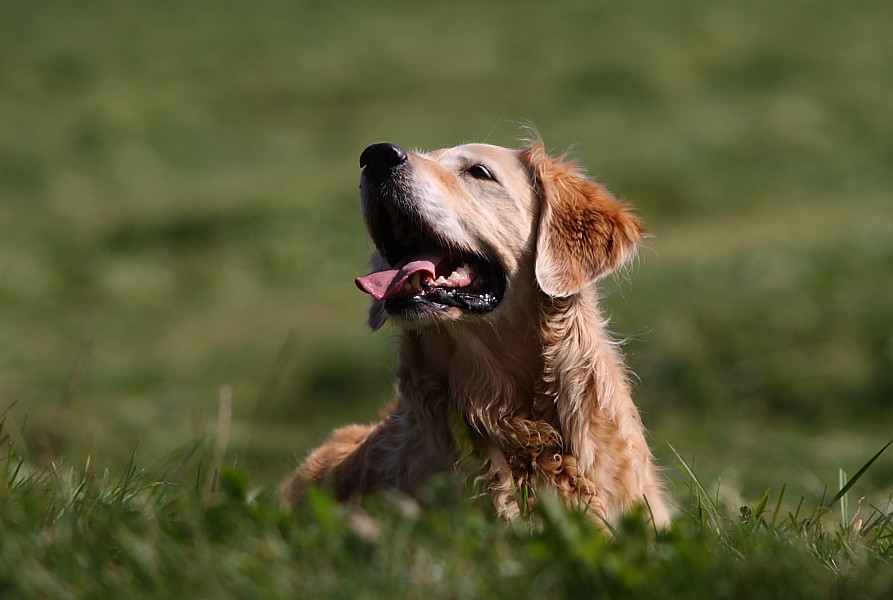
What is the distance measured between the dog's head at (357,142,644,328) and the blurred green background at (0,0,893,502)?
30.0 inches

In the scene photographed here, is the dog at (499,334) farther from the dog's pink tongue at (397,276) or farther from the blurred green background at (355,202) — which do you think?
the blurred green background at (355,202)

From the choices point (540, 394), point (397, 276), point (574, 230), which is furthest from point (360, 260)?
point (540, 394)

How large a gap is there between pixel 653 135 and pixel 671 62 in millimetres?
4543

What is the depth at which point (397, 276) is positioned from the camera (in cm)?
445

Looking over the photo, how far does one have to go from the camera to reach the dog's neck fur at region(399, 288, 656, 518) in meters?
4.24

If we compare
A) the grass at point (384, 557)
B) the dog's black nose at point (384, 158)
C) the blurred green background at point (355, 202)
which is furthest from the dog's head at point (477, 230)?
the grass at point (384, 557)

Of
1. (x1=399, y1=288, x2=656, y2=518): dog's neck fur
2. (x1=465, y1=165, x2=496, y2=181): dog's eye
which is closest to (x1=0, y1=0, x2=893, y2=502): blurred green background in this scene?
(x1=399, y1=288, x2=656, y2=518): dog's neck fur

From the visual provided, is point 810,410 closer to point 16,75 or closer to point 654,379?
point 654,379

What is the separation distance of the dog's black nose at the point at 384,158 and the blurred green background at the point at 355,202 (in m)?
0.98

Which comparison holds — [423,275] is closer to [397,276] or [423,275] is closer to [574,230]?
[397,276]

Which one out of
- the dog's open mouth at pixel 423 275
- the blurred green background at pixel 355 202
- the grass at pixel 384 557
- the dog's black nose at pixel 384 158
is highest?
the dog's black nose at pixel 384 158

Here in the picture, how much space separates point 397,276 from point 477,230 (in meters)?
0.40

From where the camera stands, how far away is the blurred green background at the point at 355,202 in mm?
10438

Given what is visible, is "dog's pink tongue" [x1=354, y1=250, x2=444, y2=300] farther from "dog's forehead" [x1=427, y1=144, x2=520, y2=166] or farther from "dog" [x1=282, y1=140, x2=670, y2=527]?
"dog's forehead" [x1=427, y1=144, x2=520, y2=166]
